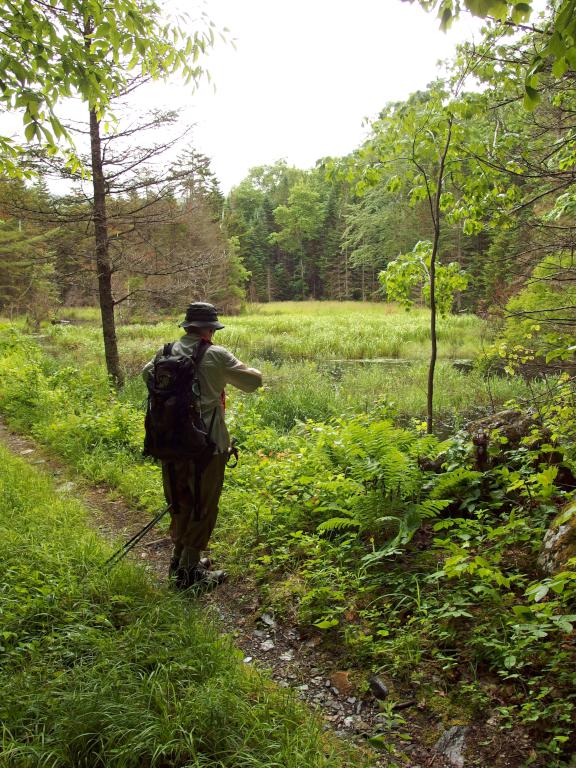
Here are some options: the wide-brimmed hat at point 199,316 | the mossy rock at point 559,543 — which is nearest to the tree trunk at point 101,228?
the wide-brimmed hat at point 199,316

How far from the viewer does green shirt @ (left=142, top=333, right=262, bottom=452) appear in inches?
149

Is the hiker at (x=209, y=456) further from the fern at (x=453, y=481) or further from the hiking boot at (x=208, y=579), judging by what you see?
the fern at (x=453, y=481)

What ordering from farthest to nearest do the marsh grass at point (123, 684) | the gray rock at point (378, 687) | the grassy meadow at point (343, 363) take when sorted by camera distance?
the grassy meadow at point (343, 363)
the gray rock at point (378, 687)
the marsh grass at point (123, 684)

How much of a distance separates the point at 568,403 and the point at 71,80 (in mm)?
4262

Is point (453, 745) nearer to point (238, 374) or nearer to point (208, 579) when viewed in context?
point (208, 579)

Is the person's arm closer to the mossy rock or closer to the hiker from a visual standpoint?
the hiker

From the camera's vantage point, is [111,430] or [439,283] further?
[111,430]

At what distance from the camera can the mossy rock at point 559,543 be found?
118 inches

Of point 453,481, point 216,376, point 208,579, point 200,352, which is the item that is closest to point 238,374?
point 216,376

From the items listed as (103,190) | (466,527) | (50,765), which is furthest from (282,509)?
(103,190)

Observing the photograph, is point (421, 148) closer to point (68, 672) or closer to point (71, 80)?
point (71, 80)

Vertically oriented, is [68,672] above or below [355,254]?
below

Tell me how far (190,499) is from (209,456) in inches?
16.6

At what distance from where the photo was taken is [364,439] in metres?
4.79
